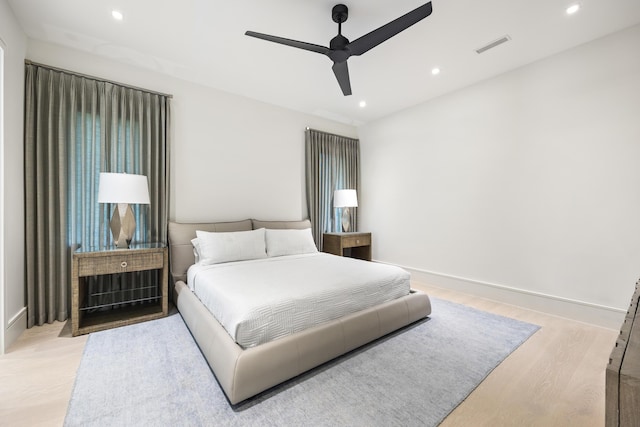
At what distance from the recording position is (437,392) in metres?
1.66

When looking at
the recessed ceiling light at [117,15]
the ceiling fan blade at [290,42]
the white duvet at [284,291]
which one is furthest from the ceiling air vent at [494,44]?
the recessed ceiling light at [117,15]

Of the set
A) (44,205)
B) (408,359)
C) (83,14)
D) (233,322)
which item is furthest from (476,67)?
(44,205)

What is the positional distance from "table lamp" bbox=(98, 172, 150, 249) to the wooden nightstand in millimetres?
2660

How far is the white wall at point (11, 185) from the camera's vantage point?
204cm

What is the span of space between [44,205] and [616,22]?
544 cm

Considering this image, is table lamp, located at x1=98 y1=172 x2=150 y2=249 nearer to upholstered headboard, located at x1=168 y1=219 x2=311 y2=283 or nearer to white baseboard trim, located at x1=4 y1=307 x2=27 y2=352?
upholstered headboard, located at x1=168 y1=219 x2=311 y2=283

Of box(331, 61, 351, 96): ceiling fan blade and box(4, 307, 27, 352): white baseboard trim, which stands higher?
box(331, 61, 351, 96): ceiling fan blade

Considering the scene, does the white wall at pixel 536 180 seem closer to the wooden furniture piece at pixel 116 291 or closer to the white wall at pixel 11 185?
the wooden furniture piece at pixel 116 291

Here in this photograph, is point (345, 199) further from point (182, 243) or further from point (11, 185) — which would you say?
point (11, 185)

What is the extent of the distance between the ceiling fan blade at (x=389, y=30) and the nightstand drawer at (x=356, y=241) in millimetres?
2792

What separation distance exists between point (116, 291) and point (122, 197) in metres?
1.02

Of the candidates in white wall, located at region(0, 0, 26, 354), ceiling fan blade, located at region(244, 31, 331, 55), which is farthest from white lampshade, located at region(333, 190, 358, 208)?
white wall, located at region(0, 0, 26, 354)

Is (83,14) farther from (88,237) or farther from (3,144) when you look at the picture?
(88,237)

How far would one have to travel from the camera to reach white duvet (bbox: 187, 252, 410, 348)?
1713 millimetres
